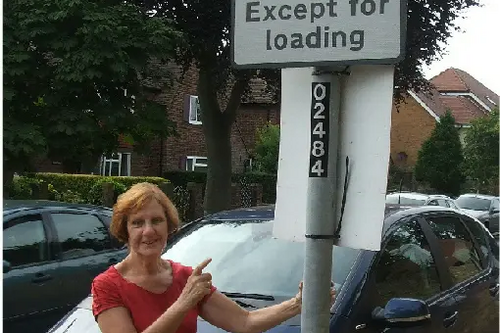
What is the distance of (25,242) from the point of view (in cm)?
673

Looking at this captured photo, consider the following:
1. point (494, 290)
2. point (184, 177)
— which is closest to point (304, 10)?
point (494, 290)

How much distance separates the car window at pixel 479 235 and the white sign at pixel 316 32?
12.1ft

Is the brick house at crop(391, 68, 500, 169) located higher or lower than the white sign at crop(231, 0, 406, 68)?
higher

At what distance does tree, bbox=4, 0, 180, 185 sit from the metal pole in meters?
10.2

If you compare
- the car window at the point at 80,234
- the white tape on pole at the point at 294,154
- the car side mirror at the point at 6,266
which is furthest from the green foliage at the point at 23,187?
the white tape on pole at the point at 294,154

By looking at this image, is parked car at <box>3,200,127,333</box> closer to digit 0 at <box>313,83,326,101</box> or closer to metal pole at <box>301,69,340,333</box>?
metal pole at <box>301,69,340,333</box>

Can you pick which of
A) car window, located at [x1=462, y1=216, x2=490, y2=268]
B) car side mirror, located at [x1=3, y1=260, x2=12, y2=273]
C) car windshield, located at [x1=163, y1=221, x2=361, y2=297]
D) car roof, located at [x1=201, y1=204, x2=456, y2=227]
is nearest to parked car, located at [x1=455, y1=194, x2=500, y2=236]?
car window, located at [x1=462, y1=216, x2=490, y2=268]

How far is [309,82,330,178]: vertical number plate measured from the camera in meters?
2.27

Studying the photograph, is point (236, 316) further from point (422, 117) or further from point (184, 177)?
point (422, 117)

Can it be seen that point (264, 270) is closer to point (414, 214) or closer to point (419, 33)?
point (414, 214)

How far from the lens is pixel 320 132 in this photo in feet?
7.48

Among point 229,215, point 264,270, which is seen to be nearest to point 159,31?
point 229,215

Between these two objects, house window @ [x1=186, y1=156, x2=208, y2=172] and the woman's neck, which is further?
house window @ [x1=186, y1=156, x2=208, y2=172]

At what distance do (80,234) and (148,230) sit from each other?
195 inches
